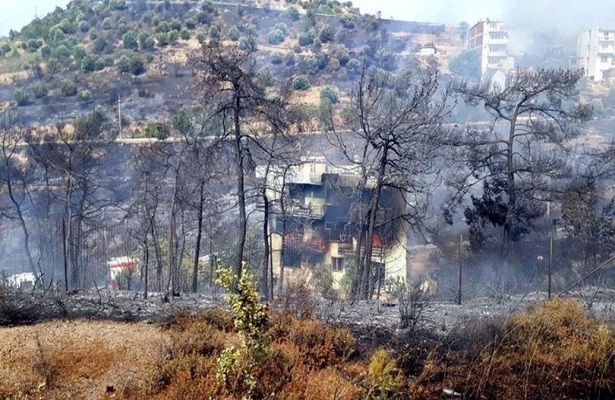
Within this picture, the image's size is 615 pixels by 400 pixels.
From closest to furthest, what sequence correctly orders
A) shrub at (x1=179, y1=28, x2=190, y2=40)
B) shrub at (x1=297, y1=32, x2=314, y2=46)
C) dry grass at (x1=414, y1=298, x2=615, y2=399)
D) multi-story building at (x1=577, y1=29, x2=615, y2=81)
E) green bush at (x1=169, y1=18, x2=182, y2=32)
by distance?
1. dry grass at (x1=414, y1=298, x2=615, y2=399)
2. multi-story building at (x1=577, y1=29, x2=615, y2=81)
3. shrub at (x1=179, y1=28, x2=190, y2=40)
4. green bush at (x1=169, y1=18, x2=182, y2=32)
5. shrub at (x1=297, y1=32, x2=314, y2=46)

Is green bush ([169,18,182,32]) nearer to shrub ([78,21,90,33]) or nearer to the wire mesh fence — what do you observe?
shrub ([78,21,90,33])

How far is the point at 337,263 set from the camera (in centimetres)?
1789

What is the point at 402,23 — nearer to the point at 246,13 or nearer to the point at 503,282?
the point at 246,13

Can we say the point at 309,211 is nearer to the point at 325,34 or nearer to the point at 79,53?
the point at 79,53

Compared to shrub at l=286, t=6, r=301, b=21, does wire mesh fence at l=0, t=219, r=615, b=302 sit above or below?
below

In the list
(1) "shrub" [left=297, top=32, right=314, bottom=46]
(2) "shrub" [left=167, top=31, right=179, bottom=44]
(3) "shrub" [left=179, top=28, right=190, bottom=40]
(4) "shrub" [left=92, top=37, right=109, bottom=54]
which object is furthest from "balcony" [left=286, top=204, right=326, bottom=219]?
(1) "shrub" [left=297, top=32, right=314, bottom=46]

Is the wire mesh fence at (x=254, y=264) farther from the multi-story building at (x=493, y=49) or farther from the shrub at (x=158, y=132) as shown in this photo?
the multi-story building at (x=493, y=49)

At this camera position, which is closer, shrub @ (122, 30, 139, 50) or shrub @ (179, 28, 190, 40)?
shrub @ (122, 30, 139, 50)

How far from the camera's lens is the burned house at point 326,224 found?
15.5 meters

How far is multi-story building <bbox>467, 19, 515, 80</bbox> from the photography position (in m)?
45.1

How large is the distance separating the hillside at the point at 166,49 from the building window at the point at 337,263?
14.7 m

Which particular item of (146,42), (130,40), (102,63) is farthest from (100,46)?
(102,63)

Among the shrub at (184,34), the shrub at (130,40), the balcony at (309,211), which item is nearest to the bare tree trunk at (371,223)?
the balcony at (309,211)

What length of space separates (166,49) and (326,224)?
3793 cm
